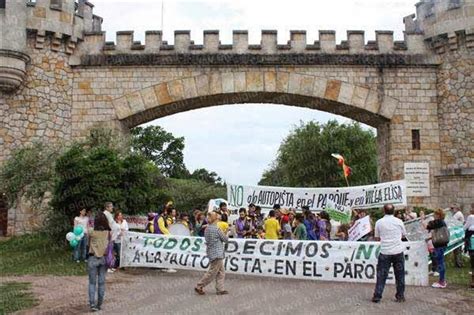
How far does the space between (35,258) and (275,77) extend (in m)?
9.69

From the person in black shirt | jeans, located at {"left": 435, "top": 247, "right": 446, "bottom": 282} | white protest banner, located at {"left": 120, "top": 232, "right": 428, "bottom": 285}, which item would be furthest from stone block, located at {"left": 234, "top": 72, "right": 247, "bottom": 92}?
jeans, located at {"left": 435, "top": 247, "right": 446, "bottom": 282}

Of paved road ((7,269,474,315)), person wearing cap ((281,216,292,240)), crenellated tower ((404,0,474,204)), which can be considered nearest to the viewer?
paved road ((7,269,474,315))

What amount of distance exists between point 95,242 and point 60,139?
11218 mm

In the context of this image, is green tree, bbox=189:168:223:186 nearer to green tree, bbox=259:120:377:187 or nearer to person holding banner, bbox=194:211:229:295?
green tree, bbox=259:120:377:187

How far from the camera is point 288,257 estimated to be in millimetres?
10102

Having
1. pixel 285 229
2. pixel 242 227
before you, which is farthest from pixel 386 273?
pixel 242 227

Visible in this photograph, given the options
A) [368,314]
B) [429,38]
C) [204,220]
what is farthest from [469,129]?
[368,314]

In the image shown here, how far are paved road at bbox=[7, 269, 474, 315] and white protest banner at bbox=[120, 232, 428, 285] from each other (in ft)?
0.68

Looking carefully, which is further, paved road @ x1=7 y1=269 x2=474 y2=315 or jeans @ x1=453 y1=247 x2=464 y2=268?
jeans @ x1=453 y1=247 x2=464 y2=268

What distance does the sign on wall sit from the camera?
697 inches

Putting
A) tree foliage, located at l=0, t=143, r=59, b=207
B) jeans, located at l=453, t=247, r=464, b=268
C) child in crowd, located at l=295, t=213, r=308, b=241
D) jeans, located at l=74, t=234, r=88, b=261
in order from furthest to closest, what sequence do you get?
tree foliage, located at l=0, t=143, r=59, b=207 < jeans, located at l=74, t=234, r=88, b=261 < jeans, located at l=453, t=247, r=464, b=268 < child in crowd, located at l=295, t=213, r=308, b=241

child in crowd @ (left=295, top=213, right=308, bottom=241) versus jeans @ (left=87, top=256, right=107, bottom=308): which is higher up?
child in crowd @ (left=295, top=213, right=308, bottom=241)

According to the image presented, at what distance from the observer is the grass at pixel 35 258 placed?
11164 mm

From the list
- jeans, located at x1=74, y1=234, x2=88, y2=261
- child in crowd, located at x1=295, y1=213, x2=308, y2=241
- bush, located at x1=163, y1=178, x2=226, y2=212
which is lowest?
jeans, located at x1=74, y1=234, x2=88, y2=261
